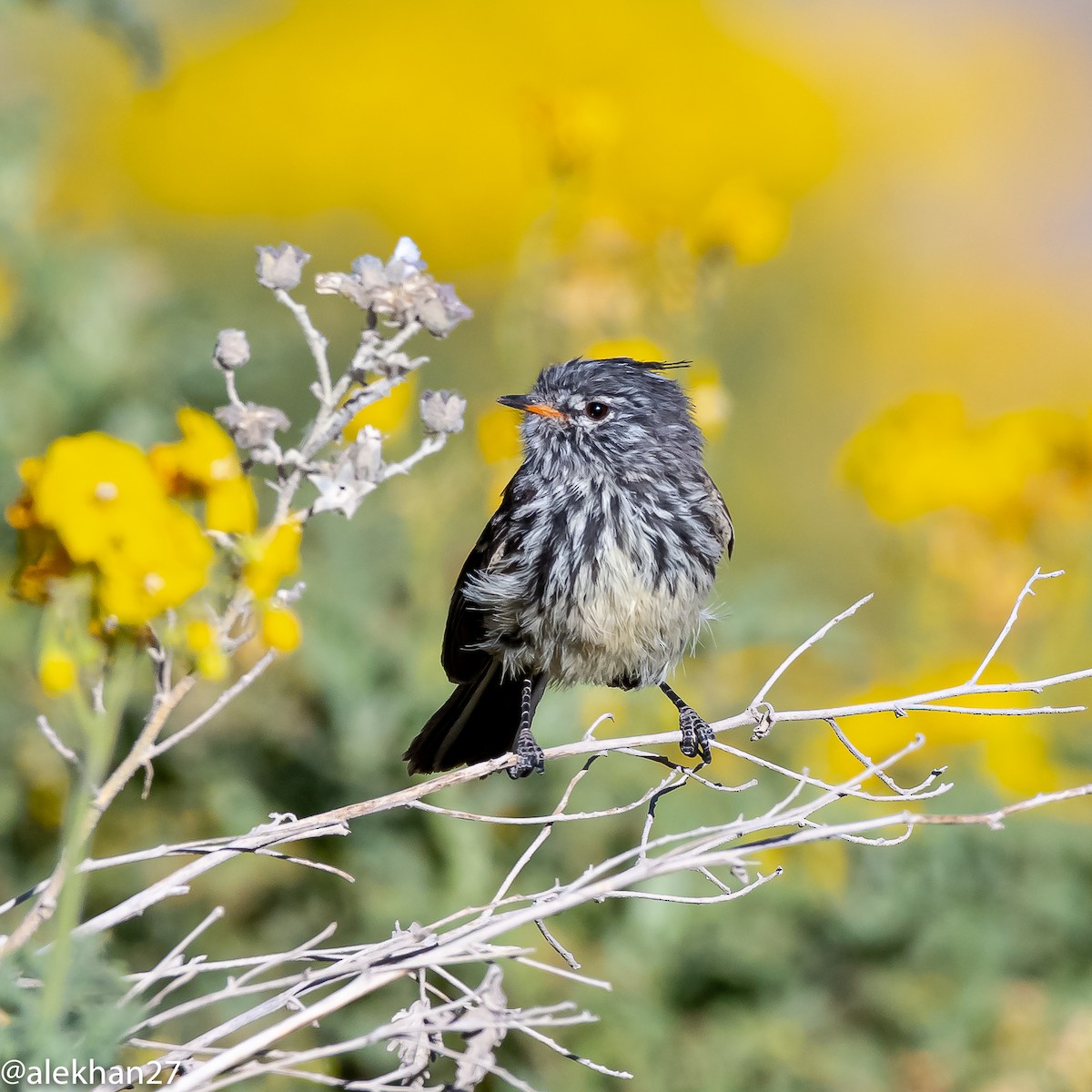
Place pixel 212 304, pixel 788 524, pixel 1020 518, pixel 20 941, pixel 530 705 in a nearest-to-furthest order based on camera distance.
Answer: pixel 20 941 → pixel 530 705 → pixel 1020 518 → pixel 212 304 → pixel 788 524

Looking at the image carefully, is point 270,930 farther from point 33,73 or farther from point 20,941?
point 33,73

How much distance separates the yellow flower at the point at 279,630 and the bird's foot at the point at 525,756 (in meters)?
0.70

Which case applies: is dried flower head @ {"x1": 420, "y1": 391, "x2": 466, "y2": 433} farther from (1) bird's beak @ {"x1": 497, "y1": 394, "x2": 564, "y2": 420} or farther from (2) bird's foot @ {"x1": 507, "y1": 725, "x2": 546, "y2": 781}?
(1) bird's beak @ {"x1": 497, "y1": 394, "x2": 564, "y2": 420}

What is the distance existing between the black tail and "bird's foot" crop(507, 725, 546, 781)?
67mm

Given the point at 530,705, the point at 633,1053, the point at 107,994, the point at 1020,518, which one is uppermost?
the point at 1020,518

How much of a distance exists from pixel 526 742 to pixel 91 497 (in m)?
1.66

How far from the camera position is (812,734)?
4.80 metres

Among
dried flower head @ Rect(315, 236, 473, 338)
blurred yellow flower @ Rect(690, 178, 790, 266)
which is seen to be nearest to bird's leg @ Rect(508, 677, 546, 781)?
dried flower head @ Rect(315, 236, 473, 338)

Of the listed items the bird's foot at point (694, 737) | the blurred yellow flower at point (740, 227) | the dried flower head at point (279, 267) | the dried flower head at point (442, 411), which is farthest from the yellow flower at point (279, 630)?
the blurred yellow flower at point (740, 227)

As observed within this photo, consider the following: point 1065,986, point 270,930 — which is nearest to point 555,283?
point 270,930

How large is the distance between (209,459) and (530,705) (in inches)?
→ 67.6

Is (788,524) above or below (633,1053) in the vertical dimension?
above

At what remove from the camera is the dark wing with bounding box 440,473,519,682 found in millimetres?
3344

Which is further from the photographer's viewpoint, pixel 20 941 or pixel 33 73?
pixel 33 73
